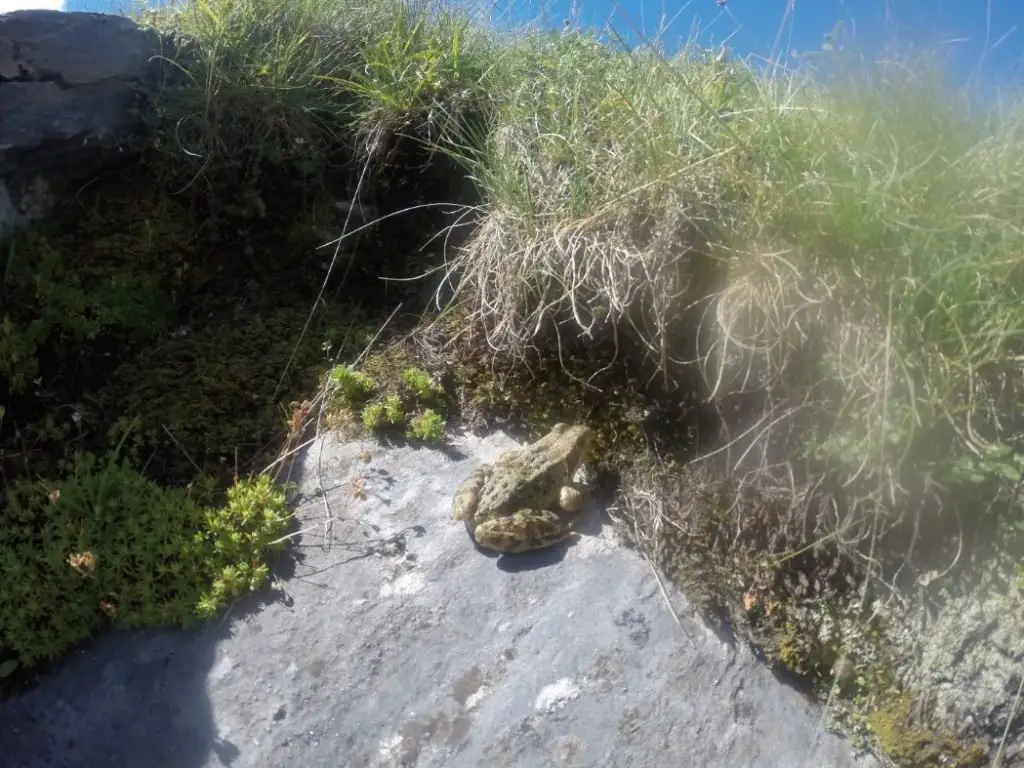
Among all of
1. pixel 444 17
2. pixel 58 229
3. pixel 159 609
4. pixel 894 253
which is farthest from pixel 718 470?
pixel 58 229

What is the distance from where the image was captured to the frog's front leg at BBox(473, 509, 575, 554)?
12.4 feet

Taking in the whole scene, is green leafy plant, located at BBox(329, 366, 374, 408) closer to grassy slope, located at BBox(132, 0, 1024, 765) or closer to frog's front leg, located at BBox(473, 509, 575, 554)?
grassy slope, located at BBox(132, 0, 1024, 765)

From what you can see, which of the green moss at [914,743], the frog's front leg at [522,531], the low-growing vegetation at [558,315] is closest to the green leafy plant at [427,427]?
the low-growing vegetation at [558,315]

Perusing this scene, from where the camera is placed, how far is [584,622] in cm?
366

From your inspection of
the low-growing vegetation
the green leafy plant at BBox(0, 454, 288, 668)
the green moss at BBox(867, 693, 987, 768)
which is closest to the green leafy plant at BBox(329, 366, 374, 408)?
the low-growing vegetation

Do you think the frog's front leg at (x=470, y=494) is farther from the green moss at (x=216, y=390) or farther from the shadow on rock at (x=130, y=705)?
the green moss at (x=216, y=390)

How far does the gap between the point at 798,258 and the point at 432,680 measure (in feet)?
7.32

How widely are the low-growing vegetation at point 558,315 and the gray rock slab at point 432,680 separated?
0.17 metres

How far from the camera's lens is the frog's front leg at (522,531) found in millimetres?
3787

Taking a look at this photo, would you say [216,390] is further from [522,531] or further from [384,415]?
[522,531]

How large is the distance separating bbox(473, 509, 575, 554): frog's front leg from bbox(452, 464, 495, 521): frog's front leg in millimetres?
90

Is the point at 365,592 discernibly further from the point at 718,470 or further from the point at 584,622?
the point at 718,470

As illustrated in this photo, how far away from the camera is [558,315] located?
4.30 m

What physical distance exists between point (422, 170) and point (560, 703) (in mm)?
3134
